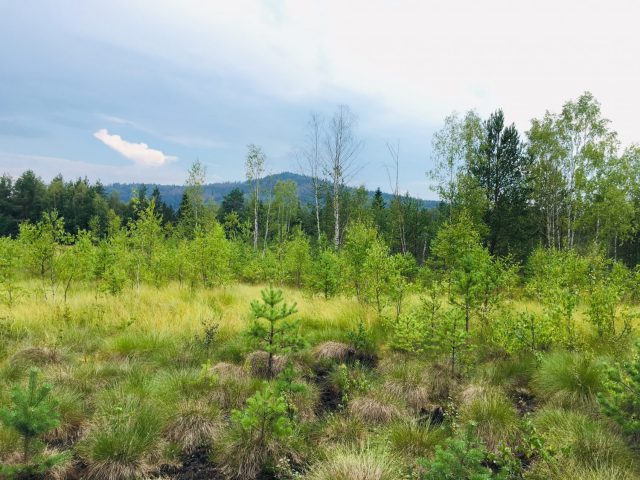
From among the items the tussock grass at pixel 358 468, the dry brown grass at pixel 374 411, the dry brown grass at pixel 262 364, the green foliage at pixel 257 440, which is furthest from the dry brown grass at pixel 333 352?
the tussock grass at pixel 358 468

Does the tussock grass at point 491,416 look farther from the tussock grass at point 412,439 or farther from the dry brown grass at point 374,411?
the dry brown grass at point 374,411

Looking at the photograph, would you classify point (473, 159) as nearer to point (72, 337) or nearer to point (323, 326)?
point (323, 326)

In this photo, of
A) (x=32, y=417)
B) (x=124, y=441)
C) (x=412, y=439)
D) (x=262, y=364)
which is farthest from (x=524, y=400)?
(x=32, y=417)

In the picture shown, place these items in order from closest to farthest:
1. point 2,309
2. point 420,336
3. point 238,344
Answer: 1. point 420,336
2. point 238,344
3. point 2,309

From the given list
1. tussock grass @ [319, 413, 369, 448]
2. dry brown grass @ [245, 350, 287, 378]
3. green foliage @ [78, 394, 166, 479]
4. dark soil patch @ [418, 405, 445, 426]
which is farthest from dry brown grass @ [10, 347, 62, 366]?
dark soil patch @ [418, 405, 445, 426]

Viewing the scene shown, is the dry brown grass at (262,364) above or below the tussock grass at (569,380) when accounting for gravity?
below

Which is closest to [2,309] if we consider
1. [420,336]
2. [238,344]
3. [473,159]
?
[238,344]

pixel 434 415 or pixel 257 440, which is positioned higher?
pixel 257 440

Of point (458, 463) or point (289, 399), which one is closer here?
point (458, 463)

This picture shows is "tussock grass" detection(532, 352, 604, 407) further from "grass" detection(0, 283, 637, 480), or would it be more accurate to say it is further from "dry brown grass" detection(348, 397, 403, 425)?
"dry brown grass" detection(348, 397, 403, 425)

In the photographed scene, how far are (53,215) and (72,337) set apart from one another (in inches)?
152

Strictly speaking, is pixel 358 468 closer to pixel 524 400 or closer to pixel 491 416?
pixel 491 416

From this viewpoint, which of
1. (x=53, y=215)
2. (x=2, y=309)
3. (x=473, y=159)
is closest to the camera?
(x=2, y=309)

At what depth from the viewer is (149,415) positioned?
4.78 m
